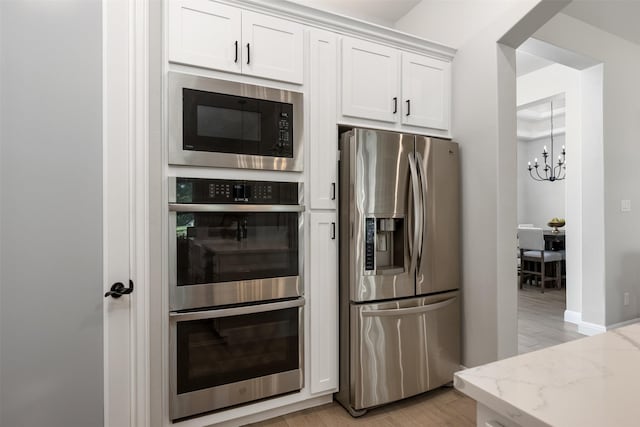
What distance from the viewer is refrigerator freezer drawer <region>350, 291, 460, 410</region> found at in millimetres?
2016

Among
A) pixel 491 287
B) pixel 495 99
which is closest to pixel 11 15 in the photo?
pixel 495 99

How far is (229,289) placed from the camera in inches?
71.1

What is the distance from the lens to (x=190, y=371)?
68.3 inches

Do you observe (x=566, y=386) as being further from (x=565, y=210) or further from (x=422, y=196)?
(x=565, y=210)

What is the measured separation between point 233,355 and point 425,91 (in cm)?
214

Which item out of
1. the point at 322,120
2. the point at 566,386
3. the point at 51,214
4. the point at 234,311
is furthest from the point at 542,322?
the point at 51,214

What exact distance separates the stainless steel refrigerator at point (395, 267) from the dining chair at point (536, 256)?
13.4 ft

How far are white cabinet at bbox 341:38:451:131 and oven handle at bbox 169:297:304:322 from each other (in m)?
1.21

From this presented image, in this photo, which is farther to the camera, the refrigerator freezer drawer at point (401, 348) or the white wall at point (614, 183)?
the white wall at point (614, 183)

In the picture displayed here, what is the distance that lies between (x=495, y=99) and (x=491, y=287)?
1.24 m

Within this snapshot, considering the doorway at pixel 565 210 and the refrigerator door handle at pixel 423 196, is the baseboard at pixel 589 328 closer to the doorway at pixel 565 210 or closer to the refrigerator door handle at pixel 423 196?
the doorway at pixel 565 210

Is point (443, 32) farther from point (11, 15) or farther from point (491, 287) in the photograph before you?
point (11, 15)

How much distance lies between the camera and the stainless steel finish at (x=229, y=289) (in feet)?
5.54

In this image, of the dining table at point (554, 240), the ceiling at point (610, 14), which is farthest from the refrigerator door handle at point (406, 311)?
the dining table at point (554, 240)
